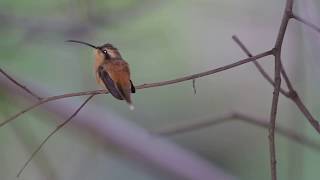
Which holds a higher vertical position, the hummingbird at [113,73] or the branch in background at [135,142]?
the hummingbird at [113,73]

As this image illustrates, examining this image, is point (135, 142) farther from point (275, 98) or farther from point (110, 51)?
point (275, 98)

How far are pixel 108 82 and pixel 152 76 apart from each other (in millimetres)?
932

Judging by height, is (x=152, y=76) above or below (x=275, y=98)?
below

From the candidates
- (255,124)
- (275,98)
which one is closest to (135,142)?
(255,124)

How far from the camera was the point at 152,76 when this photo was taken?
1947mm

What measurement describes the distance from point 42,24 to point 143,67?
0.46 meters

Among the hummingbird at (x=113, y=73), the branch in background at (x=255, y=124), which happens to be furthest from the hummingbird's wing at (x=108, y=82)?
the branch in background at (x=255, y=124)

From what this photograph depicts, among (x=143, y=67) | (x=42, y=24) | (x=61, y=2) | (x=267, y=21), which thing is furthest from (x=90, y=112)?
(x=267, y=21)

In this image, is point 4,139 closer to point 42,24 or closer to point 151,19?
point 42,24

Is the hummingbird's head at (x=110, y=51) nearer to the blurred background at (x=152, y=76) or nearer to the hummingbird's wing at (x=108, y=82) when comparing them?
the hummingbird's wing at (x=108, y=82)

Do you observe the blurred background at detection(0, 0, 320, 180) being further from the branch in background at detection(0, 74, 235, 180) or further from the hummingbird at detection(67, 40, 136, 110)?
the hummingbird at detection(67, 40, 136, 110)

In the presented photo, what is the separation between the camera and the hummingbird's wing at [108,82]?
966mm

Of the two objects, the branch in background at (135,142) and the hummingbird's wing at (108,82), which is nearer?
the hummingbird's wing at (108,82)

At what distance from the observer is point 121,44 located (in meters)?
1.70
